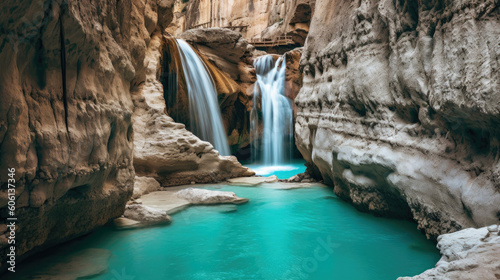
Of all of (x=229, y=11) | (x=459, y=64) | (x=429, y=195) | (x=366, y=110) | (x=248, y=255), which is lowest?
(x=248, y=255)

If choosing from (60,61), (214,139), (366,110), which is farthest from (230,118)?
(60,61)

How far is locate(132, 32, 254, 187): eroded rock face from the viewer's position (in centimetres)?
845

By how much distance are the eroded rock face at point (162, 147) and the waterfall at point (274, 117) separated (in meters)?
6.56

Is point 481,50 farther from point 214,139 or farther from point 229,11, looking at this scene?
point 229,11

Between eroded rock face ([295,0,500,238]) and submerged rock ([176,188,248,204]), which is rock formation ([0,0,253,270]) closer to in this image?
submerged rock ([176,188,248,204])

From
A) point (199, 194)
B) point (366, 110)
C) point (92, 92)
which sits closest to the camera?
point (92, 92)

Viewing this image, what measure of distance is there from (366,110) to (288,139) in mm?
10462

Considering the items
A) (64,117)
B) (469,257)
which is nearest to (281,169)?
(64,117)

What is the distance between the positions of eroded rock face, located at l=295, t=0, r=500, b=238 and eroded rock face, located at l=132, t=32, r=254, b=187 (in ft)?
10.8

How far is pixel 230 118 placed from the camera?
14891mm

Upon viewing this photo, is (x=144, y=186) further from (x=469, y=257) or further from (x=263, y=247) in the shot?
(x=469, y=257)

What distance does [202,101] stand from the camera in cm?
1203

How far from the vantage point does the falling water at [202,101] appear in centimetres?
1171

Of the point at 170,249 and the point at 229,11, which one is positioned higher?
the point at 229,11
